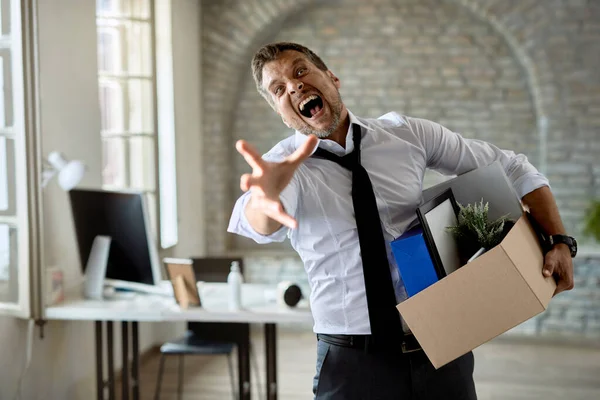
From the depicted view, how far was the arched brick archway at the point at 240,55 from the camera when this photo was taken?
5.93 metres

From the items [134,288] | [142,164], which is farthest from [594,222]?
[134,288]

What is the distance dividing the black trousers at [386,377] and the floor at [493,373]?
271 centimetres

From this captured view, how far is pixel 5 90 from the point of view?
133 inches

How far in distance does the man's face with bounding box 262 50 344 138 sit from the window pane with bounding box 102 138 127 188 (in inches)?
119

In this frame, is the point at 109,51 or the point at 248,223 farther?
the point at 109,51

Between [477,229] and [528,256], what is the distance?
5.0 inches

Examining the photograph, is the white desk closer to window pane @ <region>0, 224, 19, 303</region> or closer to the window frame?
window pane @ <region>0, 224, 19, 303</region>

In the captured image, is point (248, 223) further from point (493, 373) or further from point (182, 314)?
A: point (493, 373)

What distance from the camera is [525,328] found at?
5969mm

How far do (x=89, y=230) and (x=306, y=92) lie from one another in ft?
6.71

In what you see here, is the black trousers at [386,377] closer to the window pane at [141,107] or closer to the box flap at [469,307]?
the box flap at [469,307]

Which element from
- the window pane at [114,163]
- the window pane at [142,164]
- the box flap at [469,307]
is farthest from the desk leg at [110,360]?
the box flap at [469,307]

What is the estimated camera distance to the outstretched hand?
147cm

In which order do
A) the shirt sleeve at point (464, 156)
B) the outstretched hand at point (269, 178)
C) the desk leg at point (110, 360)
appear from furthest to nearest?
the desk leg at point (110, 360)
the shirt sleeve at point (464, 156)
the outstretched hand at point (269, 178)
